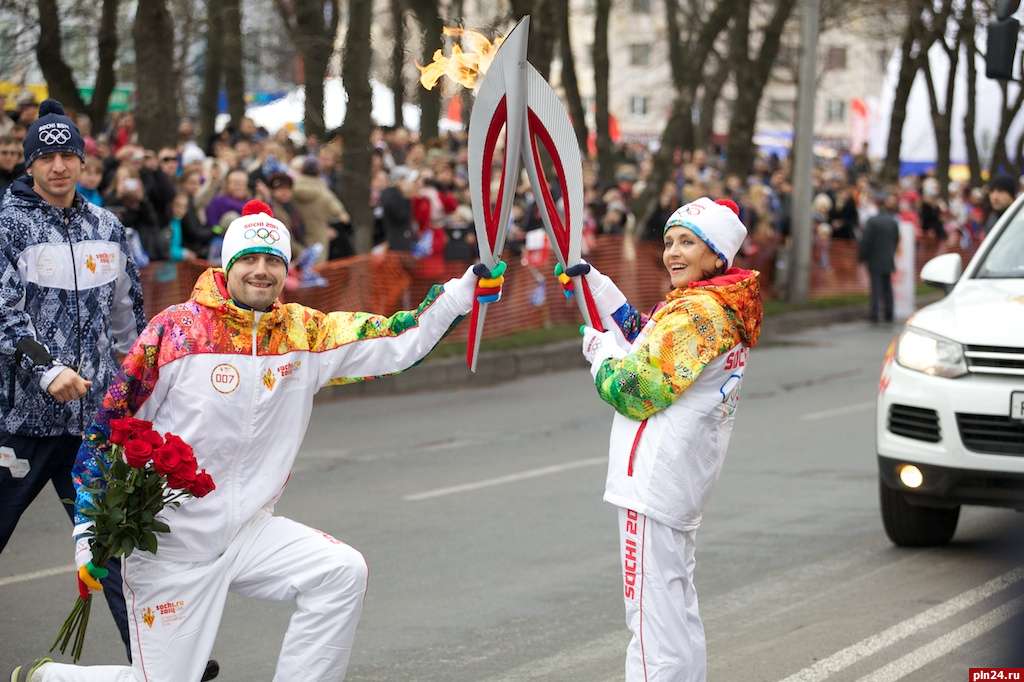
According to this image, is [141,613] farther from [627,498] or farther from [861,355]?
[861,355]

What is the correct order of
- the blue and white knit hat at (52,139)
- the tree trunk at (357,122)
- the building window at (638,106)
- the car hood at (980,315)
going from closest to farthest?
the blue and white knit hat at (52,139) → the car hood at (980,315) → the tree trunk at (357,122) → the building window at (638,106)

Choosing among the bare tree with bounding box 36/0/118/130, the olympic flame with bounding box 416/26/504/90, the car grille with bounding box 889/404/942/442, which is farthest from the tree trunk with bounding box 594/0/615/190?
the olympic flame with bounding box 416/26/504/90

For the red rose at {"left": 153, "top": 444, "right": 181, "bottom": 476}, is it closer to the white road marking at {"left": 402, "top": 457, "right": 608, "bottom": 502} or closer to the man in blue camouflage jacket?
the man in blue camouflage jacket

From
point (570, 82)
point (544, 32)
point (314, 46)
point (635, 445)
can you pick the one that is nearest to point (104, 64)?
point (314, 46)

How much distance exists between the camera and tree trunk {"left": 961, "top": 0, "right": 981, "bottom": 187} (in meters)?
32.5

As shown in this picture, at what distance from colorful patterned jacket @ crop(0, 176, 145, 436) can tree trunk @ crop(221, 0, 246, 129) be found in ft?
58.3

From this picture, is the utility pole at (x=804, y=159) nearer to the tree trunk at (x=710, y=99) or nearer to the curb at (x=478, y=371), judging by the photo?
the curb at (x=478, y=371)

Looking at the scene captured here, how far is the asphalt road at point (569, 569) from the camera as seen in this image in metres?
5.96

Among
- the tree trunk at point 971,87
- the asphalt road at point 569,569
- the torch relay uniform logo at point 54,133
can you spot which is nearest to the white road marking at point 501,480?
the asphalt road at point 569,569

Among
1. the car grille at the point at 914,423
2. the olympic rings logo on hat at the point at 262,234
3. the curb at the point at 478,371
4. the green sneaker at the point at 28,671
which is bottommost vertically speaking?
the curb at the point at 478,371

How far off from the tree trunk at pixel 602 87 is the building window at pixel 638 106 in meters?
51.1

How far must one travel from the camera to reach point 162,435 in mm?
4711

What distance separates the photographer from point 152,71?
1777 cm

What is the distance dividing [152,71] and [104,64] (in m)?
4.56
